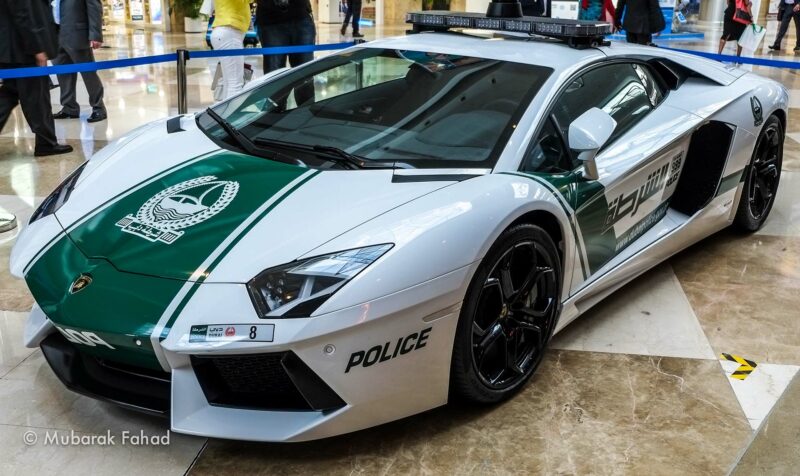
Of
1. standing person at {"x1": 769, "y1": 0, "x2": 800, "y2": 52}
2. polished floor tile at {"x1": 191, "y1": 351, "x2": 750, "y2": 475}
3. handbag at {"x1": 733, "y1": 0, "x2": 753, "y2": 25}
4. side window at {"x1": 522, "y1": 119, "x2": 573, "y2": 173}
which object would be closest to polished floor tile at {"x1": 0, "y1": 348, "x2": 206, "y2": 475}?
polished floor tile at {"x1": 191, "y1": 351, "x2": 750, "y2": 475}

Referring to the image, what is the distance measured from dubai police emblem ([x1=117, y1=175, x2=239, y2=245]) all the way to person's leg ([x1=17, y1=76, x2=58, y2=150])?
376 cm

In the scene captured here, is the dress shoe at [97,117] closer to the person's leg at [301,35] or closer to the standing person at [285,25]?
the standing person at [285,25]

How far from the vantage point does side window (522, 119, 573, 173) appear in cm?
277

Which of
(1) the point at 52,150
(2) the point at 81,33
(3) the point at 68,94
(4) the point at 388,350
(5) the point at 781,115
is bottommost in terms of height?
(1) the point at 52,150

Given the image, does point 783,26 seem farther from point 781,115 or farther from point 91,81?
point 91,81

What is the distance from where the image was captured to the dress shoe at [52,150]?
598 centimetres

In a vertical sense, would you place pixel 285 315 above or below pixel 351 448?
above

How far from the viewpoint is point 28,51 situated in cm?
541

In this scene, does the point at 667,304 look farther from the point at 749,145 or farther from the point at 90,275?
the point at 90,275

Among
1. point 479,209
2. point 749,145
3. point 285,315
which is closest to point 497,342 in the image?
point 479,209

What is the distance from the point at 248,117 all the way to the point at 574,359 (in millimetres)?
1547

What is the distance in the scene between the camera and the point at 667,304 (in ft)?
11.5

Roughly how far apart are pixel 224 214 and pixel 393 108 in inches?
34.3

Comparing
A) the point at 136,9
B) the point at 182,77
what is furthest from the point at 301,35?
the point at 136,9
